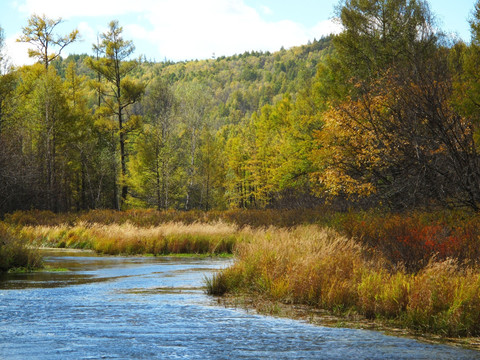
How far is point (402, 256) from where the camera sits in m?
11.0

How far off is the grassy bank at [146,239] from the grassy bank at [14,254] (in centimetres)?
574

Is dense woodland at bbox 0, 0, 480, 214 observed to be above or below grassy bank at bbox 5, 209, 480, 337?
above

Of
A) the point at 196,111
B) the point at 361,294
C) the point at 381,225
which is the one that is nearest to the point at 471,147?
the point at 381,225

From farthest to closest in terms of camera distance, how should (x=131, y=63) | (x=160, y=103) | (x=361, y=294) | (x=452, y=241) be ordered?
(x=160, y=103) → (x=131, y=63) → (x=452, y=241) → (x=361, y=294)

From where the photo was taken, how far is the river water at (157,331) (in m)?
7.00

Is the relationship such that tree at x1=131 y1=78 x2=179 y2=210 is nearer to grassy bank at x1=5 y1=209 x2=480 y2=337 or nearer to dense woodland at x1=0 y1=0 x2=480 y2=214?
dense woodland at x1=0 y1=0 x2=480 y2=214

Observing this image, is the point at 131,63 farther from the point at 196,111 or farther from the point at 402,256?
the point at 402,256

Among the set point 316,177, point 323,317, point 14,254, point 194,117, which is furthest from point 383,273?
point 194,117

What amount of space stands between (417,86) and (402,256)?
7.37 metres

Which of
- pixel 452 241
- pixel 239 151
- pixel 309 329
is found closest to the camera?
pixel 309 329

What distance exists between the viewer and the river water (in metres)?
7.00

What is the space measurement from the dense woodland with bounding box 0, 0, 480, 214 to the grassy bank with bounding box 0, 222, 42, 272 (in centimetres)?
1207

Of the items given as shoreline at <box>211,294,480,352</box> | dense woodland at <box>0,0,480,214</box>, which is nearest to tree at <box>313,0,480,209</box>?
dense woodland at <box>0,0,480,214</box>

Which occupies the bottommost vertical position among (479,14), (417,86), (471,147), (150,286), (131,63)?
(150,286)
